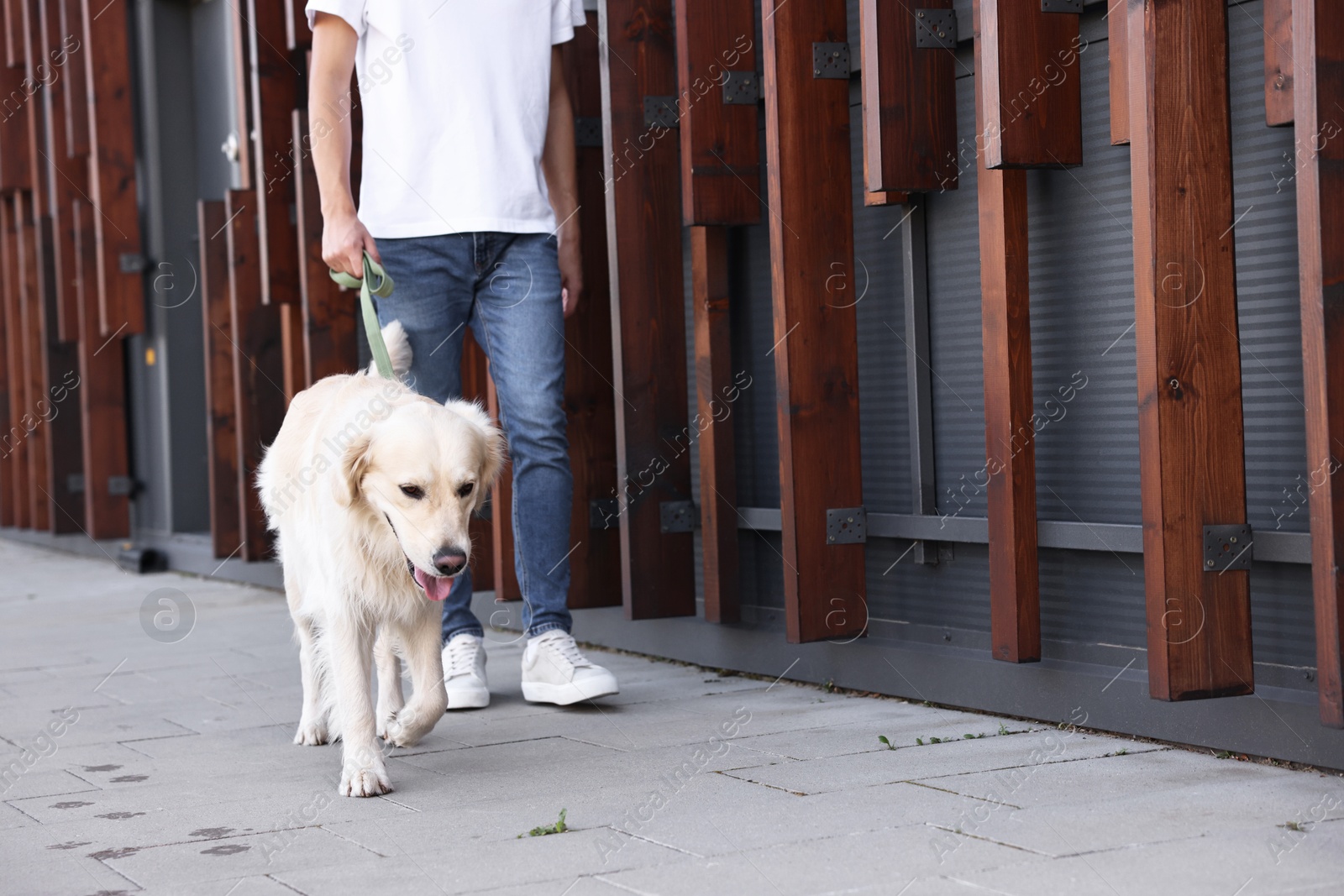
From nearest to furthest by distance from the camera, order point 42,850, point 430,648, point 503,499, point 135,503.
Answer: point 42,850, point 430,648, point 503,499, point 135,503

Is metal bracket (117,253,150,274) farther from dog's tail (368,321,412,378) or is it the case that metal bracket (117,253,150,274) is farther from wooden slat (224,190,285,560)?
dog's tail (368,321,412,378)

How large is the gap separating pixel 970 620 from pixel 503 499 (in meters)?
1.86

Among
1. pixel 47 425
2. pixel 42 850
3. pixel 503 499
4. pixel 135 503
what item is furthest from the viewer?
pixel 47 425

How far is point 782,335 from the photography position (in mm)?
3912

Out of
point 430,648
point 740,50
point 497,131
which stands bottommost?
point 430,648

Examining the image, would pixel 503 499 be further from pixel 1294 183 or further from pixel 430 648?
pixel 1294 183

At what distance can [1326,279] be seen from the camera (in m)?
2.69

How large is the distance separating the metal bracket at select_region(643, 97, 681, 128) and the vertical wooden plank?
1274 millimetres

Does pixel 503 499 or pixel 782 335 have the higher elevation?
pixel 782 335

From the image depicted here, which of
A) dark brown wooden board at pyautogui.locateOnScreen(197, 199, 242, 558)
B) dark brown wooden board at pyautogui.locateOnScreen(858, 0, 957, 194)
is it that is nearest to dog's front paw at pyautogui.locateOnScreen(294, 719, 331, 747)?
dark brown wooden board at pyautogui.locateOnScreen(858, 0, 957, 194)

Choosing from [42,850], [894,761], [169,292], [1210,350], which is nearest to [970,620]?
[894,761]

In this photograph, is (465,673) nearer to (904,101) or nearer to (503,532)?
(503,532)

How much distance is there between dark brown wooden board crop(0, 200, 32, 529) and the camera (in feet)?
37.4

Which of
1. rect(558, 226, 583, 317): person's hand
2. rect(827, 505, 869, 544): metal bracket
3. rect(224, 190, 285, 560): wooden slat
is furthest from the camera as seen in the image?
rect(224, 190, 285, 560): wooden slat
